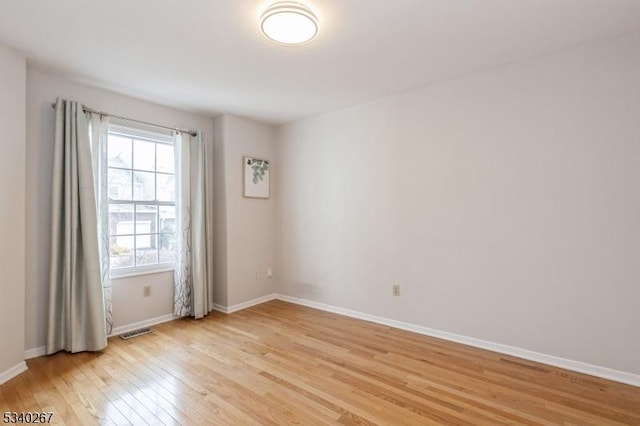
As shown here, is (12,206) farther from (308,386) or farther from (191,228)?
(308,386)

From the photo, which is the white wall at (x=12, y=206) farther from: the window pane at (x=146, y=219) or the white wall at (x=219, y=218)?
the white wall at (x=219, y=218)

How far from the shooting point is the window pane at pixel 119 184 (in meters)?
3.17

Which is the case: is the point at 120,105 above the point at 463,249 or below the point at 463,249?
above

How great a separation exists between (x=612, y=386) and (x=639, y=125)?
1.83m

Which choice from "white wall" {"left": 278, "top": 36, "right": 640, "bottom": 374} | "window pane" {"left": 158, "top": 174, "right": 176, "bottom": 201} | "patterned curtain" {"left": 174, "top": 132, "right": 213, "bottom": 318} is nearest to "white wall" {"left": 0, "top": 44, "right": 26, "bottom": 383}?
"window pane" {"left": 158, "top": 174, "right": 176, "bottom": 201}

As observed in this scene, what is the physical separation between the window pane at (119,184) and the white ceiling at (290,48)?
2.73 feet

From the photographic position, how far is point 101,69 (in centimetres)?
267

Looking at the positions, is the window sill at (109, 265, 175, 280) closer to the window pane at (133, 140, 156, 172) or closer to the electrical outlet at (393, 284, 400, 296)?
the window pane at (133, 140, 156, 172)

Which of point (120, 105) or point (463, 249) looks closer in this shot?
point (463, 249)

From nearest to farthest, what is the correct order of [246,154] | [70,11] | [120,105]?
[70,11], [120,105], [246,154]

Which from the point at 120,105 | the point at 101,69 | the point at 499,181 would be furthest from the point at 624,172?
the point at 120,105

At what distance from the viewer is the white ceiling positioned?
1916 mm

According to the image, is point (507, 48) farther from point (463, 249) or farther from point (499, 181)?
point (463, 249)

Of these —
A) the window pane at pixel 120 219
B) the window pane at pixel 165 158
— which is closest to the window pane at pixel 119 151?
the window pane at pixel 165 158
